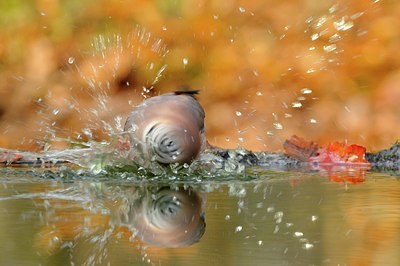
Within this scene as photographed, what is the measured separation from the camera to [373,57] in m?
5.19

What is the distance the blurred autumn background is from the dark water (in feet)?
5.58

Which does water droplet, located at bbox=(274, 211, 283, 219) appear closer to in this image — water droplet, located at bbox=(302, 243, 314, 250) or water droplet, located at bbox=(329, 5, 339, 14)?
water droplet, located at bbox=(302, 243, 314, 250)

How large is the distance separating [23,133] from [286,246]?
3.79 meters

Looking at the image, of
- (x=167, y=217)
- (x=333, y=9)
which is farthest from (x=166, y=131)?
(x=333, y=9)

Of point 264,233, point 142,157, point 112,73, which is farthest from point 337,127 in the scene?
point 264,233

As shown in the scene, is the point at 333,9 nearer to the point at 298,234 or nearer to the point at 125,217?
the point at 125,217

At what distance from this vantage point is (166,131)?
152 inches

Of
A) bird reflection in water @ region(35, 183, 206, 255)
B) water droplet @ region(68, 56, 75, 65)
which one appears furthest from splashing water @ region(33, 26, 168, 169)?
bird reflection in water @ region(35, 183, 206, 255)

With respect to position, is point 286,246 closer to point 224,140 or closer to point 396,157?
point 396,157

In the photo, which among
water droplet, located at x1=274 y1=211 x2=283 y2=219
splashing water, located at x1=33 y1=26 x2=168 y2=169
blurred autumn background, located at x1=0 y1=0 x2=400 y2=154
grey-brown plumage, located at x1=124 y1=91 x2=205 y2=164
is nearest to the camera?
water droplet, located at x1=274 y1=211 x2=283 y2=219

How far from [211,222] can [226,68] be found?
313 cm

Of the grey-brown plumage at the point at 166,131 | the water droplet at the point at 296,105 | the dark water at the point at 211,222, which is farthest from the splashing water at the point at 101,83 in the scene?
the dark water at the point at 211,222

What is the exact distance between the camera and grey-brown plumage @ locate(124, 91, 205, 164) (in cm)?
383

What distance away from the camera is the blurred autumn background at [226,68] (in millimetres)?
5207
